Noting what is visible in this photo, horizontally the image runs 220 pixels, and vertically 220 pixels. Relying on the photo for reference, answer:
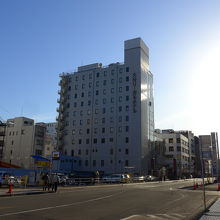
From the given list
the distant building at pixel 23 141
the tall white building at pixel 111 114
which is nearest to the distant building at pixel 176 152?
the tall white building at pixel 111 114

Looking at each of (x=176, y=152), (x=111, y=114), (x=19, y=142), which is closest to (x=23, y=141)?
(x=19, y=142)

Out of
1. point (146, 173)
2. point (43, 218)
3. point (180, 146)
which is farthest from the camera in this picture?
point (180, 146)

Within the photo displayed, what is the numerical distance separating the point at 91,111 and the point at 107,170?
21.3 metres

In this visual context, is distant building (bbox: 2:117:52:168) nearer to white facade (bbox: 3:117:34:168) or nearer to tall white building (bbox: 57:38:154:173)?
white facade (bbox: 3:117:34:168)

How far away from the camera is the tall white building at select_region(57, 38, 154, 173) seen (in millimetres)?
85000

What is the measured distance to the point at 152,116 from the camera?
9744cm

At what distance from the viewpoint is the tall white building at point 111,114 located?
279ft

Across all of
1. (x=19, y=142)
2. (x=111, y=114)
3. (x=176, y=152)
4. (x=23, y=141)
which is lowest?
(x=176, y=152)

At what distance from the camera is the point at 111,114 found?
90688 millimetres

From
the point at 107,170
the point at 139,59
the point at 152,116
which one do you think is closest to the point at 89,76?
the point at 139,59

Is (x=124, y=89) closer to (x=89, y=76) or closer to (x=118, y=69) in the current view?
(x=118, y=69)

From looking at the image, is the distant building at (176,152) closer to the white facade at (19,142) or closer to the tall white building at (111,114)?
the tall white building at (111,114)

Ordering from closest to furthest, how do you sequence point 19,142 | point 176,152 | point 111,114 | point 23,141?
point 111,114 → point 23,141 → point 19,142 → point 176,152

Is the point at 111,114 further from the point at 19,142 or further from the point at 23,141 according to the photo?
the point at 19,142
